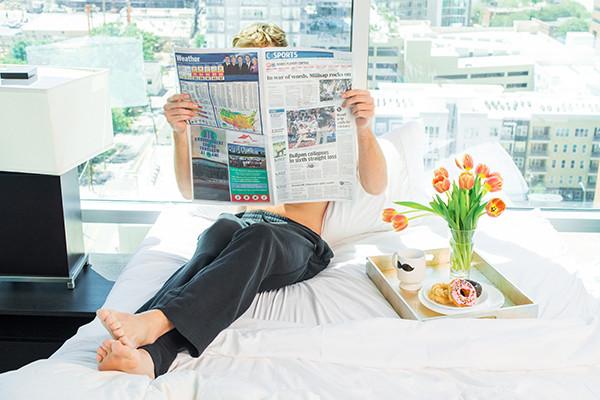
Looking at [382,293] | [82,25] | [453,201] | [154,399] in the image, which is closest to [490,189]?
[453,201]

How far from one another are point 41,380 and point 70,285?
923 mm

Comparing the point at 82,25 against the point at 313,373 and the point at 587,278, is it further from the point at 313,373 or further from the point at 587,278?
the point at 587,278

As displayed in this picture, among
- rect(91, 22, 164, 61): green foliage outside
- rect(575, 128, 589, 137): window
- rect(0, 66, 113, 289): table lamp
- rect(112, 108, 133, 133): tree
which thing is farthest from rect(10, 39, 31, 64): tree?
rect(575, 128, 589, 137): window

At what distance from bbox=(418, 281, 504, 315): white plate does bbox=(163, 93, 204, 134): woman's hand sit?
761 millimetres

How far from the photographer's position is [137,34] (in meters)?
2.83

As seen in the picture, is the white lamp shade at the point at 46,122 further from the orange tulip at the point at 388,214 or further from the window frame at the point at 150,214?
the orange tulip at the point at 388,214

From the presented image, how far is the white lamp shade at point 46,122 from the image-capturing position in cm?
210

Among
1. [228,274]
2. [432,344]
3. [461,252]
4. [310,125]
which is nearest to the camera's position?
[432,344]

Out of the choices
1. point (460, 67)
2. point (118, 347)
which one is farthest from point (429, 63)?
point (118, 347)

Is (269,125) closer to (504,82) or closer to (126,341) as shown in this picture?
(126,341)

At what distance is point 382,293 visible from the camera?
6.62 feet

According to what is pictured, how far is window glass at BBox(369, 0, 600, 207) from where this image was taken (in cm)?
277

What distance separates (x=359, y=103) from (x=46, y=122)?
87 cm

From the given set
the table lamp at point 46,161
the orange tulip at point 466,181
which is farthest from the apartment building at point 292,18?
the orange tulip at point 466,181
